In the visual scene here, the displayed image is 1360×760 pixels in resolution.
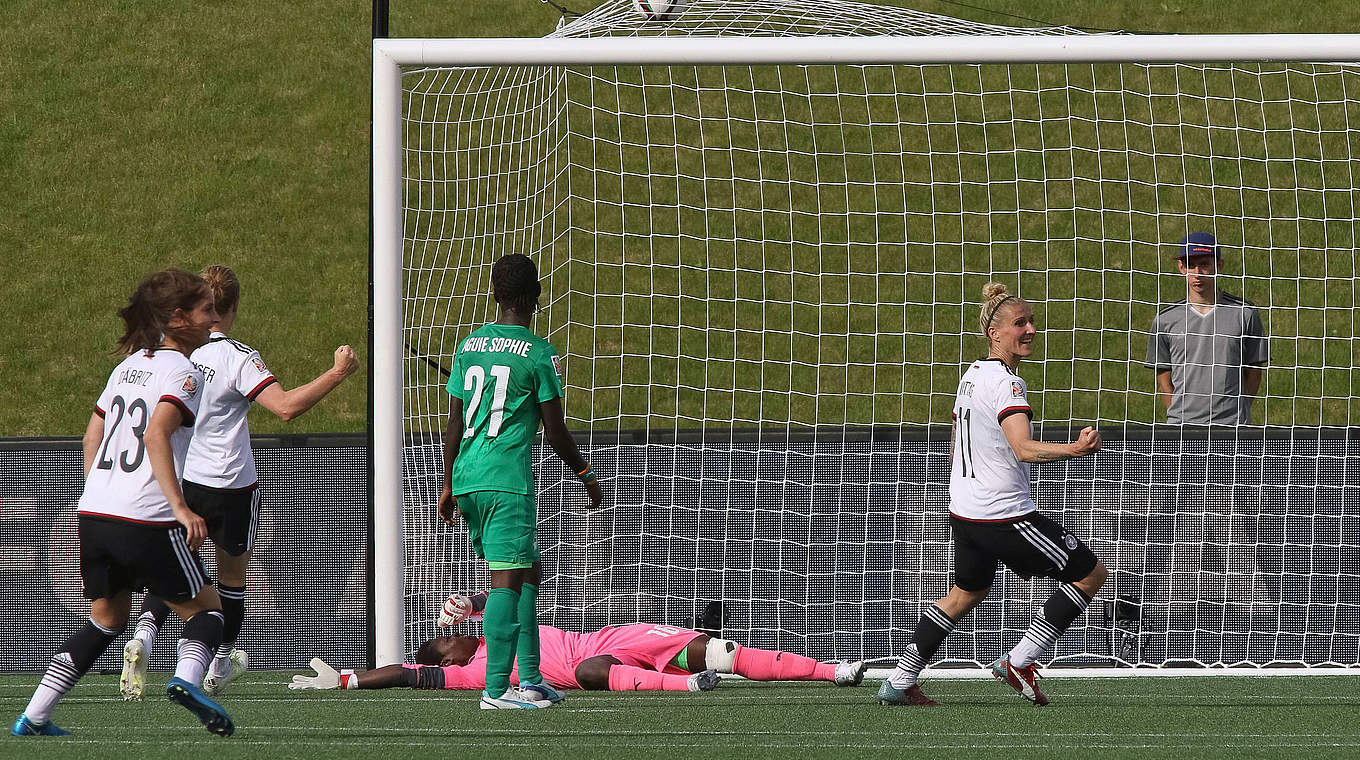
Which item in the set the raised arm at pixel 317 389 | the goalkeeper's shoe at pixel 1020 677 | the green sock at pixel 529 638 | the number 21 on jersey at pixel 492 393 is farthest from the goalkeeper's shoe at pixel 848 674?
the raised arm at pixel 317 389

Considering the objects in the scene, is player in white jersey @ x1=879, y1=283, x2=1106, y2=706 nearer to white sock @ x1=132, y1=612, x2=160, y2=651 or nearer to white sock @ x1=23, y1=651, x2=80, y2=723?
white sock @ x1=132, y1=612, x2=160, y2=651

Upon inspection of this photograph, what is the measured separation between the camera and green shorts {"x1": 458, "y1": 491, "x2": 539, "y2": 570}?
6.36 meters

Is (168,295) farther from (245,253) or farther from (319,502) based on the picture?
(245,253)

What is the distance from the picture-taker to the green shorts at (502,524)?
636 cm

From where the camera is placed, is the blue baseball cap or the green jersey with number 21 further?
the blue baseball cap

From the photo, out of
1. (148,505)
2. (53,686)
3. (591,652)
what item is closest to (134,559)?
(148,505)

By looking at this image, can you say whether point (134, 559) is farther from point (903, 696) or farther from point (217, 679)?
point (903, 696)

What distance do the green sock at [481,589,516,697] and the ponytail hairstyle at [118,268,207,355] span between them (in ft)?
5.31

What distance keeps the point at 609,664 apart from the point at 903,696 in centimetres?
142

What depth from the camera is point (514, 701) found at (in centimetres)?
643

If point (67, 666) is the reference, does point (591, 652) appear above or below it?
below

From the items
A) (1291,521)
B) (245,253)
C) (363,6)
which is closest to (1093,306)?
(1291,521)

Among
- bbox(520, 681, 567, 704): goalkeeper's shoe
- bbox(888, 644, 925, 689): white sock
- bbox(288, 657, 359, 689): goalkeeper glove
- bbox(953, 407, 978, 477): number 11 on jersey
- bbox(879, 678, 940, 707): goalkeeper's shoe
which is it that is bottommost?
A: bbox(288, 657, 359, 689): goalkeeper glove

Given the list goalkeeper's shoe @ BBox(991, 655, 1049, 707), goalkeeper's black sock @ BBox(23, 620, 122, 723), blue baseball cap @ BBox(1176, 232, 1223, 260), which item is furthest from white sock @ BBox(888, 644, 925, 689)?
goalkeeper's black sock @ BBox(23, 620, 122, 723)
